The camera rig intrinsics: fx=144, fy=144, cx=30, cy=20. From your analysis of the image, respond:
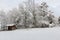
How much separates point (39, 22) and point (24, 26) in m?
0.51

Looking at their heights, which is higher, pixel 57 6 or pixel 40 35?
pixel 57 6

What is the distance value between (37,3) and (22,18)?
2.36 ft

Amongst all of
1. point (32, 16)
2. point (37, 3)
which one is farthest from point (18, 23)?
point (37, 3)

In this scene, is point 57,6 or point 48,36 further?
point 57,6

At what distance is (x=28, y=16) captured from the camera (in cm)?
451

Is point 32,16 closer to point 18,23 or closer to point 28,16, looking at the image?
point 28,16

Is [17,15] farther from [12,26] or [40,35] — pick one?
[40,35]

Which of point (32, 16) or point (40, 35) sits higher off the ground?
point (32, 16)

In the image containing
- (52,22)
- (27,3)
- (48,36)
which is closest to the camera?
(48,36)

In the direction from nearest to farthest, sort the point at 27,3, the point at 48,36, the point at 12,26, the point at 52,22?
the point at 48,36 < the point at 12,26 < the point at 27,3 < the point at 52,22

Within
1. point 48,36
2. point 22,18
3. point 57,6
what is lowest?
point 48,36

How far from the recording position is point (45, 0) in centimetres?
477

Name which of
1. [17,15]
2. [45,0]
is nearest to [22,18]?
[17,15]

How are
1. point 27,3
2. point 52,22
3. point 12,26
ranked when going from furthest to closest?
point 52,22 → point 27,3 → point 12,26
